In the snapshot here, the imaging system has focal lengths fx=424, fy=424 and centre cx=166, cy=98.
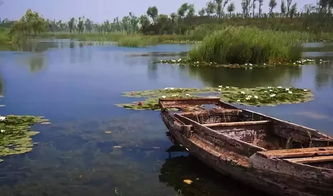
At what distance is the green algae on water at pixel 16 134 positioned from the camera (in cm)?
898

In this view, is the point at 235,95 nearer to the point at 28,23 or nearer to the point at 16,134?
the point at 16,134

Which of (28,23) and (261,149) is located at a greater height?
(28,23)

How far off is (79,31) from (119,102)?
12133 cm

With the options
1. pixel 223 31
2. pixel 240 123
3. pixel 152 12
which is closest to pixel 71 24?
pixel 152 12

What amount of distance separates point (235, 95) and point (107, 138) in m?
6.57

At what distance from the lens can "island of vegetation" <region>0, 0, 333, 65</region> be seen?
2737cm

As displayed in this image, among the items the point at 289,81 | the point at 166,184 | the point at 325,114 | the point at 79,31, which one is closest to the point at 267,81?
the point at 289,81

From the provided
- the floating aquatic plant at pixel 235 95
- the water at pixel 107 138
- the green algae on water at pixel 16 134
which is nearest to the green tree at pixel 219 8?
the water at pixel 107 138

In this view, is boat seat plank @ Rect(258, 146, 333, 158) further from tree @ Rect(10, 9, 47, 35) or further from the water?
tree @ Rect(10, 9, 47, 35)

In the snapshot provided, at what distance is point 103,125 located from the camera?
11.5 m

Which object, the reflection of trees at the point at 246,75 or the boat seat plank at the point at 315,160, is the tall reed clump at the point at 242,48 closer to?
the reflection of trees at the point at 246,75

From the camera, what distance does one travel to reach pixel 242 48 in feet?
88.5

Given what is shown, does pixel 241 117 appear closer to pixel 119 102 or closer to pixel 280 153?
pixel 280 153

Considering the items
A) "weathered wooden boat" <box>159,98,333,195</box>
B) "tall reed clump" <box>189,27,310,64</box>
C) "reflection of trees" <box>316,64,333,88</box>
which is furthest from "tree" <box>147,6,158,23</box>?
"weathered wooden boat" <box>159,98,333,195</box>
